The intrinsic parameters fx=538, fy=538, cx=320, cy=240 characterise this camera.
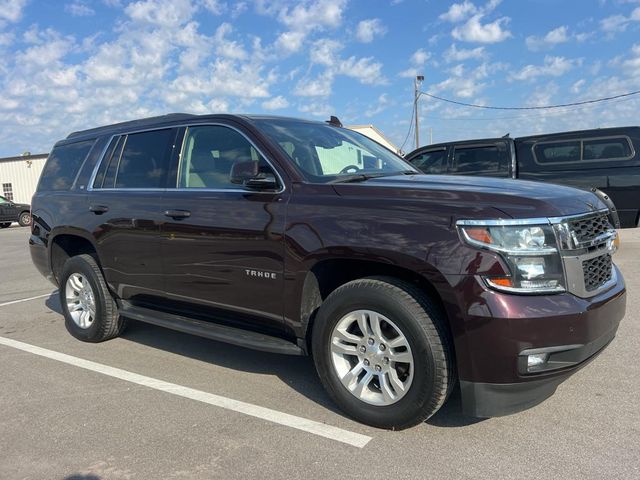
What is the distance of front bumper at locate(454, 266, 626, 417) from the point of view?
270 centimetres

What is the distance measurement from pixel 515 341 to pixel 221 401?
2.06 meters

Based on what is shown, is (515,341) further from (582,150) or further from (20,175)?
(20,175)

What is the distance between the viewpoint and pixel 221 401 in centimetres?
374

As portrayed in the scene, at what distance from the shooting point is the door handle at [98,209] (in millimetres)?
4763

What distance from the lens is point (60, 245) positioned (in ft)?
18.2

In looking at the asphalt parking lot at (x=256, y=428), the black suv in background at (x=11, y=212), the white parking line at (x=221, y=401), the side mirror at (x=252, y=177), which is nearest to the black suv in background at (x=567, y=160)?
the asphalt parking lot at (x=256, y=428)

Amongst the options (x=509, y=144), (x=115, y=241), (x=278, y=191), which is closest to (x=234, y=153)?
(x=278, y=191)

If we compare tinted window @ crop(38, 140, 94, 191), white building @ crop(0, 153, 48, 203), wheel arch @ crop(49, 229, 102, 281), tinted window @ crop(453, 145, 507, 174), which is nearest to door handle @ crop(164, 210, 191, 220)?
wheel arch @ crop(49, 229, 102, 281)

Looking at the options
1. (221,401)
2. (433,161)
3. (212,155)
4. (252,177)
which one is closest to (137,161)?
(212,155)

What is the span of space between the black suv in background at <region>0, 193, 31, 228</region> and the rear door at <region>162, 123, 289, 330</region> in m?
24.1

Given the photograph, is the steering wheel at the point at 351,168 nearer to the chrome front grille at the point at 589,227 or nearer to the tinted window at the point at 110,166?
the chrome front grille at the point at 589,227

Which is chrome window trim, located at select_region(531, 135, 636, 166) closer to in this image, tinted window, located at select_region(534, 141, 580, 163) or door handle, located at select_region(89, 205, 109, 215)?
tinted window, located at select_region(534, 141, 580, 163)

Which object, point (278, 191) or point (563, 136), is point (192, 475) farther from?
point (563, 136)

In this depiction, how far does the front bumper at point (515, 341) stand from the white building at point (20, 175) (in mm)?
39590
